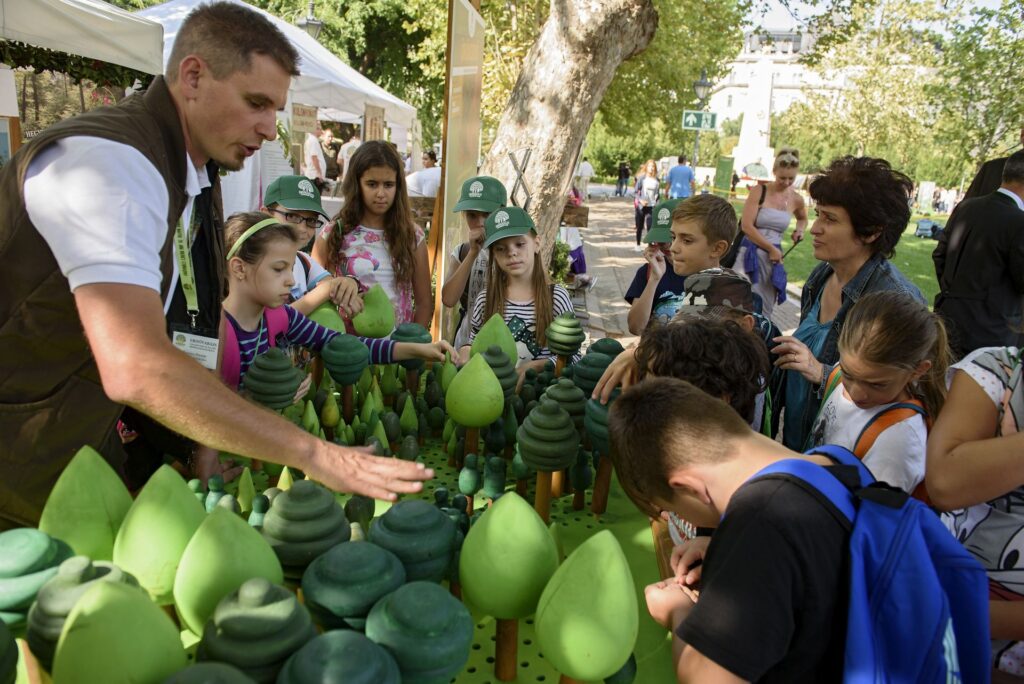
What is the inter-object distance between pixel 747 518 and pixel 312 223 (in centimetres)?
279

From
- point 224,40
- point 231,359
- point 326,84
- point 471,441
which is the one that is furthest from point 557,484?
point 326,84

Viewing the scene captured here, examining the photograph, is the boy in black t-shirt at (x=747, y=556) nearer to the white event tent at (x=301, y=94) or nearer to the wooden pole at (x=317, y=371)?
the wooden pole at (x=317, y=371)

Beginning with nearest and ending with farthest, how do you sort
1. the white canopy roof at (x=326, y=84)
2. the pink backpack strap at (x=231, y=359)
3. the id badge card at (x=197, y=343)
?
the id badge card at (x=197, y=343) < the pink backpack strap at (x=231, y=359) < the white canopy roof at (x=326, y=84)

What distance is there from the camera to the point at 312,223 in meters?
3.29

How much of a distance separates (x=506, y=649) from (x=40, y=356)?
3.41ft

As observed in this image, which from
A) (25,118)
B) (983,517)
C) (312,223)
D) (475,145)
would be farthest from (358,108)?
(983,517)

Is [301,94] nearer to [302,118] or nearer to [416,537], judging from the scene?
[302,118]

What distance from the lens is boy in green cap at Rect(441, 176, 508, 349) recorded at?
11.1 feet

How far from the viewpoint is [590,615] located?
3.08 ft

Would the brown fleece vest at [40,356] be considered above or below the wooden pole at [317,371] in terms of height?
above

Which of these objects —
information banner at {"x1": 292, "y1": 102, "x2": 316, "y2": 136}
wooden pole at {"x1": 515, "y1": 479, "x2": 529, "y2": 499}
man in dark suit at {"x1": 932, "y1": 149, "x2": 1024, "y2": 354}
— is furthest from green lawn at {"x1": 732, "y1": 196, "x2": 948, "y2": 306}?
wooden pole at {"x1": 515, "y1": 479, "x2": 529, "y2": 499}

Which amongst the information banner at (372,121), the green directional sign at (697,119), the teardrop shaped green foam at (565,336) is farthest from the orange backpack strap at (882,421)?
the green directional sign at (697,119)

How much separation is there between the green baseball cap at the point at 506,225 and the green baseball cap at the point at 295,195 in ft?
2.86

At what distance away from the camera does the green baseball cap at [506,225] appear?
2742mm
